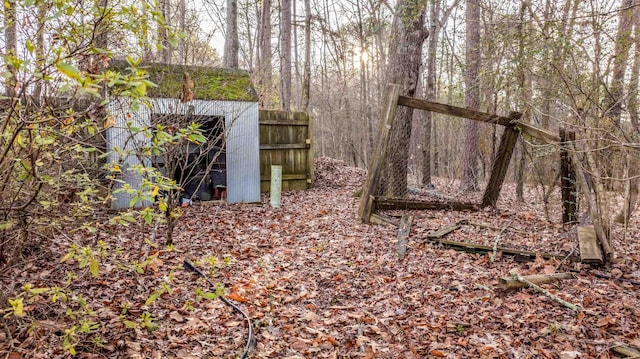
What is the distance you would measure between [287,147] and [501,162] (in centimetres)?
485

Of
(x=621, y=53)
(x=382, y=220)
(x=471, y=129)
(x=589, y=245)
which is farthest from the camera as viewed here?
(x=471, y=129)

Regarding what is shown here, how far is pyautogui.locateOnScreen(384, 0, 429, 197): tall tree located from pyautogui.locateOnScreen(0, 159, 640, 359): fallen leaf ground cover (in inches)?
73.4

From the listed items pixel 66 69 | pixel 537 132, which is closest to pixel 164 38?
pixel 66 69

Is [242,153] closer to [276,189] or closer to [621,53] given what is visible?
[276,189]

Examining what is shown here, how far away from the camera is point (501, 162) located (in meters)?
6.04

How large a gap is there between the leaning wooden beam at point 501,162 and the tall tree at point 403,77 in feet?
5.14

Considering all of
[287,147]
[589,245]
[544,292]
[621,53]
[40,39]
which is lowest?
[544,292]

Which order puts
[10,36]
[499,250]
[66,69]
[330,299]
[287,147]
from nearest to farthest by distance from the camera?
[66,69]
[10,36]
[330,299]
[499,250]
[287,147]

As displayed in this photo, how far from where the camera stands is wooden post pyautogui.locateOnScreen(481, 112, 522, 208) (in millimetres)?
5871

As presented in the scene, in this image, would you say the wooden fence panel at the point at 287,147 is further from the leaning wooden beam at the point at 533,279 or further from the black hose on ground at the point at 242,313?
the leaning wooden beam at the point at 533,279

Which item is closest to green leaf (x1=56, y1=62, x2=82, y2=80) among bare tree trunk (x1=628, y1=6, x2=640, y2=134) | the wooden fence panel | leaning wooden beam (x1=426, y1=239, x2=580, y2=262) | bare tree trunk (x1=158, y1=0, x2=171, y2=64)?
bare tree trunk (x1=158, y1=0, x2=171, y2=64)

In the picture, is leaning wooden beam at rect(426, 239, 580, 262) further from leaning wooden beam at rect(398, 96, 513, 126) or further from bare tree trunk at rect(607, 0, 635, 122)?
leaning wooden beam at rect(398, 96, 513, 126)

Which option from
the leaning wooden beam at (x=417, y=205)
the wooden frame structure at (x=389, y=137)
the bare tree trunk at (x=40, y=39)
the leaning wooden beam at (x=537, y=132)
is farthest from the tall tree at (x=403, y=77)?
the bare tree trunk at (x=40, y=39)

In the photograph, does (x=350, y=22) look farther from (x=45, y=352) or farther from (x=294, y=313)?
(x=45, y=352)
